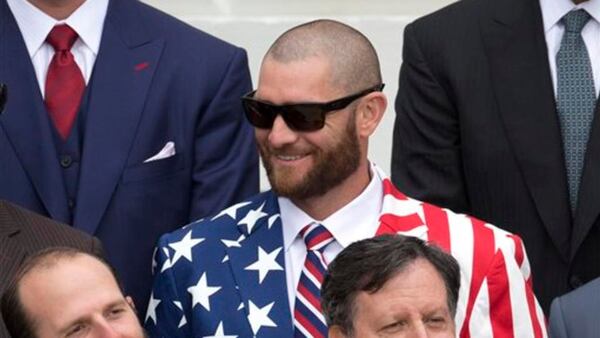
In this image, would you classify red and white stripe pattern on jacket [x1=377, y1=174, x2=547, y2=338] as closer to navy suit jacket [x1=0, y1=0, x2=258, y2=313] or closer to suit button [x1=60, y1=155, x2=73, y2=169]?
navy suit jacket [x1=0, y1=0, x2=258, y2=313]

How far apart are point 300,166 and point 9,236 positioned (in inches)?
31.4

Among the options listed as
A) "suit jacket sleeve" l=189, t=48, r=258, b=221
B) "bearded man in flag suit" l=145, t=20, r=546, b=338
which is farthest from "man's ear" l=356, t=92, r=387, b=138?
"suit jacket sleeve" l=189, t=48, r=258, b=221

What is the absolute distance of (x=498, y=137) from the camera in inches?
314

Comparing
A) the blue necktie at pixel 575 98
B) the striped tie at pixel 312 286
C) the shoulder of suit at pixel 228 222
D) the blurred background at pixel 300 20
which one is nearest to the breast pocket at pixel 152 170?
the shoulder of suit at pixel 228 222

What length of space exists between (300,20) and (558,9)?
1.95m

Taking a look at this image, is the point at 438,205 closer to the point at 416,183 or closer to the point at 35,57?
the point at 416,183

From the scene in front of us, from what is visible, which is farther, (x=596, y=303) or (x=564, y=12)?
(x=564, y=12)

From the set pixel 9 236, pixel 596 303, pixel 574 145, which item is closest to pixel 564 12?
pixel 574 145

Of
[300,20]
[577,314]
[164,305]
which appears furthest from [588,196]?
[300,20]

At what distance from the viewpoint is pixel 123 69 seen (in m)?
7.85

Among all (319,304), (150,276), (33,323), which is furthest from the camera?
(150,276)

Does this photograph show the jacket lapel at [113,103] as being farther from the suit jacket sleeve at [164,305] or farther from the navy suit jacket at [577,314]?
the navy suit jacket at [577,314]

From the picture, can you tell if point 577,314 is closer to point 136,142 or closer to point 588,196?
point 588,196

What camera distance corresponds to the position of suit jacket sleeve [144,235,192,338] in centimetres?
731
